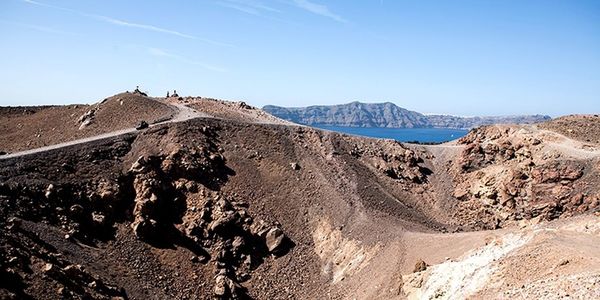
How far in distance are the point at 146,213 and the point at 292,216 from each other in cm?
1189

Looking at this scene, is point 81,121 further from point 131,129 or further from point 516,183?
point 516,183

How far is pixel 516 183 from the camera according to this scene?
4494cm

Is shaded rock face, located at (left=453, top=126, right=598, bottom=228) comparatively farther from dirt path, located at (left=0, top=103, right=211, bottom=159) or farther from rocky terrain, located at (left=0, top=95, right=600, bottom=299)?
dirt path, located at (left=0, top=103, right=211, bottom=159)

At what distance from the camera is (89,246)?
30125 millimetres

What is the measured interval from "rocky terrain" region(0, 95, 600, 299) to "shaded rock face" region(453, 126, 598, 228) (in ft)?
0.49

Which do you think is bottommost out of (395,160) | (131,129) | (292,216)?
(292,216)

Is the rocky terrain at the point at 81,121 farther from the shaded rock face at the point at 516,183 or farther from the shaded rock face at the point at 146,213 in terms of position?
the shaded rock face at the point at 516,183

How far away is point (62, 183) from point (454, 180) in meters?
38.3

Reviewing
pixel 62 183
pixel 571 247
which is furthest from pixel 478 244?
pixel 62 183

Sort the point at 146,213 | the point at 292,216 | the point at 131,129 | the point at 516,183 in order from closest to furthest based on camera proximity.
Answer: the point at 146,213 < the point at 292,216 < the point at 131,129 < the point at 516,183

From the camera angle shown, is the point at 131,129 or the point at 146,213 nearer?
the point at 146,213

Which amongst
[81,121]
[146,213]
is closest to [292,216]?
[146,213]

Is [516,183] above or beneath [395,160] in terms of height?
beneath

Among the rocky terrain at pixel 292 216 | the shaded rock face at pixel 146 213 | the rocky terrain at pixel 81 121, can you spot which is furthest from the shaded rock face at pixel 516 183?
the rocky terrain at pixel 81 121
